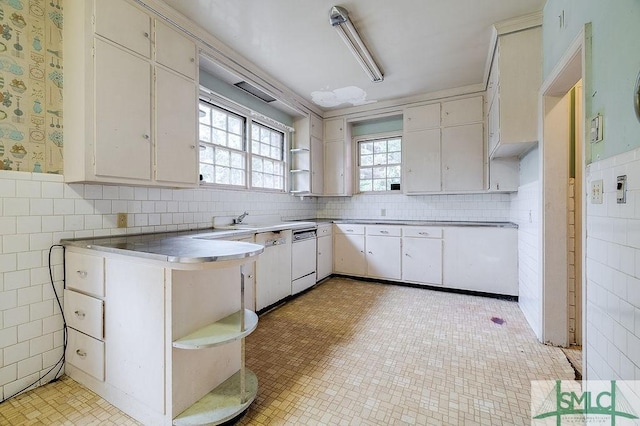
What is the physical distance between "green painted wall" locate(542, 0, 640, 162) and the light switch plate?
12 cm

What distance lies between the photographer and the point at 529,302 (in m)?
2.83

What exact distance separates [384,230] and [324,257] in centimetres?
100

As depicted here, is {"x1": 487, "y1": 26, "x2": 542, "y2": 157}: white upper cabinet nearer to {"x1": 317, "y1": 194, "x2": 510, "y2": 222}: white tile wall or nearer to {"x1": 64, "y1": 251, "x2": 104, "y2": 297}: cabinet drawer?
{"x1": 317, "y1": 194, "x2": 510, "y2": 222}: white tile wall

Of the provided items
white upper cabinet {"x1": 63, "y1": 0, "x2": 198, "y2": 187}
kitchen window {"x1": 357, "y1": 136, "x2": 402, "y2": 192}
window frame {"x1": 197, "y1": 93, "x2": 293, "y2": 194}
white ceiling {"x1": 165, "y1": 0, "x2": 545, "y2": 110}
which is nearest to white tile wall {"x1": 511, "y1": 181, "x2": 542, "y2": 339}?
white ceiling {"x1": 165, "y1": 0, "x2": 545, "y2": 110}

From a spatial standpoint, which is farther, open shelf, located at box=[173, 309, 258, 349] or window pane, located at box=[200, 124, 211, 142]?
window pane, located at box=[200, 124, 211, 142]

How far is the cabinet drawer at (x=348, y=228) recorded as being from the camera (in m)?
4.36

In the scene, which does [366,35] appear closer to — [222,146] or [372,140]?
[222,146]

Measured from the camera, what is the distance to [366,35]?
9.13 ft

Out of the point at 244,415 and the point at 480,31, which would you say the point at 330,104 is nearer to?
the point at 480,31

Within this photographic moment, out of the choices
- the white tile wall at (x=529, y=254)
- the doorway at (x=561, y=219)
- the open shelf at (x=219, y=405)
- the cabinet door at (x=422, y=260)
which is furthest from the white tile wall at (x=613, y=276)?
the cabinet door at (x=422, y=260)

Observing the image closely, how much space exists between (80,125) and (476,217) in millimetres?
4640

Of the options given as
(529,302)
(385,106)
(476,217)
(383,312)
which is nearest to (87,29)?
(383,312)

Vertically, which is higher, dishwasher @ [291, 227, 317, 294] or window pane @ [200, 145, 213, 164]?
window pane @ [200, 145, 213, 164]

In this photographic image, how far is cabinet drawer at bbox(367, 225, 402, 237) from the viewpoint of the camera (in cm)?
409
